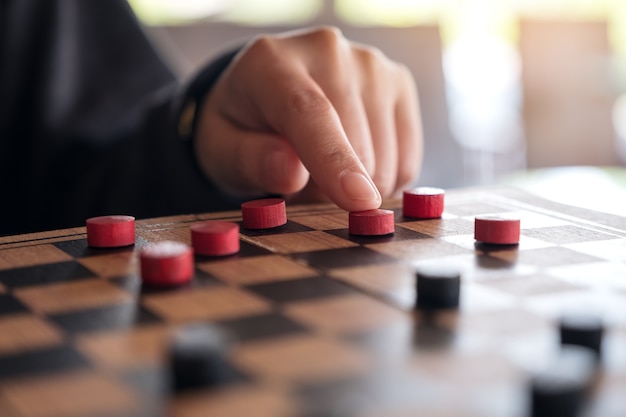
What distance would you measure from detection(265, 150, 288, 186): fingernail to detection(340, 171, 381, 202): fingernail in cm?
29

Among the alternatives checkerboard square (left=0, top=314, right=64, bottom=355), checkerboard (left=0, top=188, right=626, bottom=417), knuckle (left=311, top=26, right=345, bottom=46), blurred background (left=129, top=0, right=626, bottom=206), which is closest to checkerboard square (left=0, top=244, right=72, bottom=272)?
checkerboard (left=0, top=188, right=626, bottom=417)

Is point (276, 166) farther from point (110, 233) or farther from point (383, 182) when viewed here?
point (110, 233)

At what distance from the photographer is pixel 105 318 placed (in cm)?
78

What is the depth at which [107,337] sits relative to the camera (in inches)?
28.6

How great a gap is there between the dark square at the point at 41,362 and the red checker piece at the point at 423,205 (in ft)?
2.38

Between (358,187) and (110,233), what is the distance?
0.38 m

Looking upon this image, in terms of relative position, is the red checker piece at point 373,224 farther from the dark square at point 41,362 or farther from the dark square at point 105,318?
the dark square at point 41,362

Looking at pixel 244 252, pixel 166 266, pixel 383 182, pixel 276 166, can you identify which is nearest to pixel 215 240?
pixel 244 252

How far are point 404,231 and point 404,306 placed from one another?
0.40 metres

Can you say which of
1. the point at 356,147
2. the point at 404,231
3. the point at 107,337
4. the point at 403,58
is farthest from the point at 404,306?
the point at 403,58

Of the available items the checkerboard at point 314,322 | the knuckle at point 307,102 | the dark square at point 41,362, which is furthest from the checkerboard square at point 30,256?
the knuckle at point 307,102

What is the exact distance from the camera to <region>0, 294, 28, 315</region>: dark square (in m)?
0.82

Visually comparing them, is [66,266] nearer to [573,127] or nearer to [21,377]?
[21,377]

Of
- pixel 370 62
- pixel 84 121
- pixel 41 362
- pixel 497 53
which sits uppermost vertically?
pixel 497 53
